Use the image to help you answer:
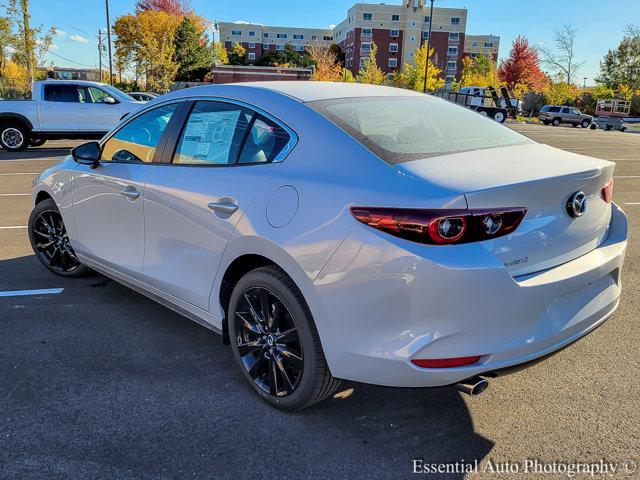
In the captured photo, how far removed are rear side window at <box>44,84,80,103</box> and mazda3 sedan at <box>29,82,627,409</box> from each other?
13.2 metres

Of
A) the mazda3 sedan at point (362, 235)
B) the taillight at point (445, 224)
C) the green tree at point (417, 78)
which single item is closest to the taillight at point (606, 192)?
the mazda3 sedan at point (362, 235)

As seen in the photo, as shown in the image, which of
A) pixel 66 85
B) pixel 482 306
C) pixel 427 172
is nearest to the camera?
pixel 482 306

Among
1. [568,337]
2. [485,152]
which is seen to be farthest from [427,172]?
[568,337]

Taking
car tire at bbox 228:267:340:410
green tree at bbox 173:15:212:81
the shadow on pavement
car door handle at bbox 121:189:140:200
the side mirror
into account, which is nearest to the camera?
the shadow on pavement

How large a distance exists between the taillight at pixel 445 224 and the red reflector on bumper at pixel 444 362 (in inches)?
19.1

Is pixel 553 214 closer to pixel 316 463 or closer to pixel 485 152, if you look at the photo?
pixel 485 152

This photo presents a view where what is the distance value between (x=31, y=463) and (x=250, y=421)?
100 cm

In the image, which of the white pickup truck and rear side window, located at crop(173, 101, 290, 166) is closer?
rear side window, located at crop(173, 101, 290, 166)

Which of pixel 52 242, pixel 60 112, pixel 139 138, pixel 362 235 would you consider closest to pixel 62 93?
pixel 60 112

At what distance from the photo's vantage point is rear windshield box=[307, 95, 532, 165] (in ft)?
8.63

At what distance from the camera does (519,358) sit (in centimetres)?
230

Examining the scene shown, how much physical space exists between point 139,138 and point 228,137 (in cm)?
98

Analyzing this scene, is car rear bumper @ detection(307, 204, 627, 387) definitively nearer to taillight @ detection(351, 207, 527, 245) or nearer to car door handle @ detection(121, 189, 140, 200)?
taillight @ detection(351, 207, 527, 245)

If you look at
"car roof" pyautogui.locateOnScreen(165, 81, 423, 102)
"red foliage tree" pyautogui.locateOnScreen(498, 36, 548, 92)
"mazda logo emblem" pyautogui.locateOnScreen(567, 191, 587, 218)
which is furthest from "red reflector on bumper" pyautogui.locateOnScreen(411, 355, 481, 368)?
"red foliage tree" pyautogui.locateOnScreen(498, 36, 548, 92)
